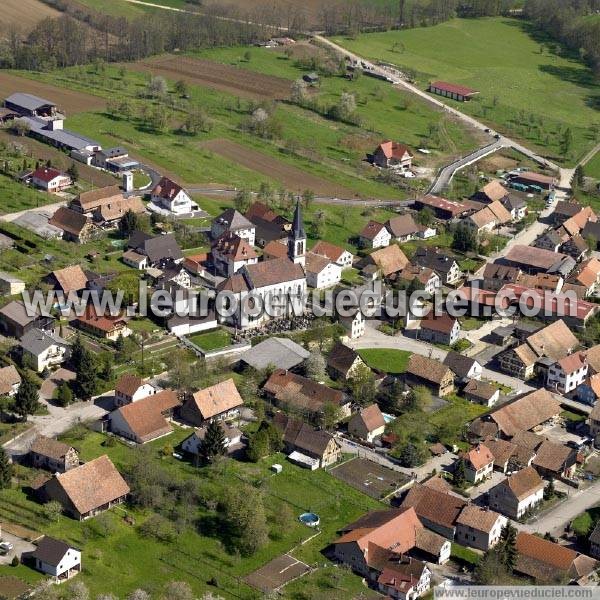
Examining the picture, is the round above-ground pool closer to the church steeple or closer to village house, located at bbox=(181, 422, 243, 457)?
village house, located at bbox=(181, 422, 243, 457)

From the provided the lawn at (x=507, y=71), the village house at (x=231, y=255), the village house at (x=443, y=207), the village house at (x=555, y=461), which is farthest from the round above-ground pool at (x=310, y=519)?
the lawn at (x=507, y=71)

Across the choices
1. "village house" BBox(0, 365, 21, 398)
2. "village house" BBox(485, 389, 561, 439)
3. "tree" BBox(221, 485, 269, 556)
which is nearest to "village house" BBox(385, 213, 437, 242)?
"village house" BBox(485, 389, 561, 439)

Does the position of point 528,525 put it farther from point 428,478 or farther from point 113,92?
point 113,92

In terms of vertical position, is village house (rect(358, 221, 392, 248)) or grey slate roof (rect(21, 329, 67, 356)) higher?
village house (rect(358, 221, 392, 248))

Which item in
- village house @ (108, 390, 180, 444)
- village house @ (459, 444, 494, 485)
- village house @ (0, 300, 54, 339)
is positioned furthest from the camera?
village house @ (0, 300, 54, 339)

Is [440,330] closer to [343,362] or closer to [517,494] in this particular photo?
[343,362]

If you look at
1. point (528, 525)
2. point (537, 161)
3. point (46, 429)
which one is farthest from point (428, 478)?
point (537, 161)

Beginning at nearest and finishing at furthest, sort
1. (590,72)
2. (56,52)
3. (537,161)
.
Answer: (537,161)
(56,52)
(590,72)
